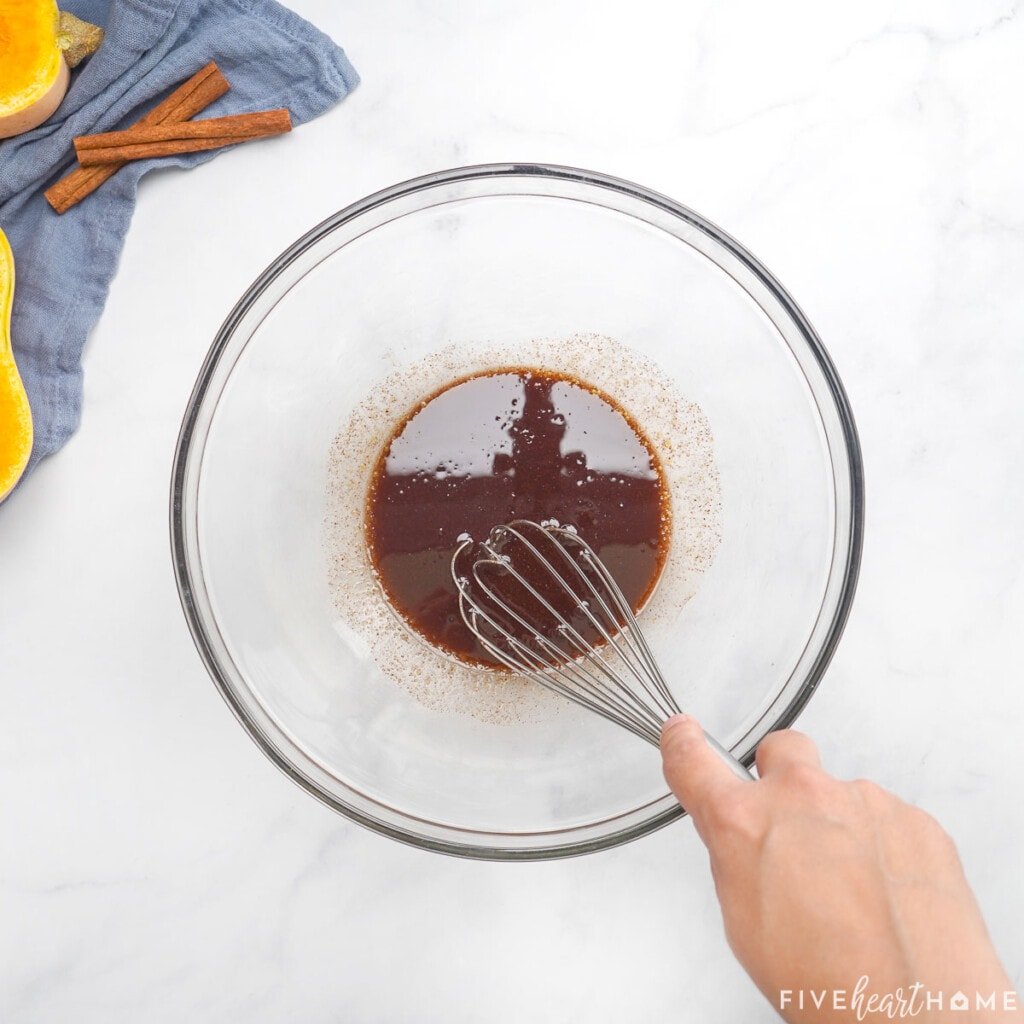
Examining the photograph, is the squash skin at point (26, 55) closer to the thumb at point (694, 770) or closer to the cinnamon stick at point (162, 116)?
the cinnamon stick at point (162, 116)

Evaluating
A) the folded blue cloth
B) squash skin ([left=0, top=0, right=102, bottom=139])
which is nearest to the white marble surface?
the folded blue cloth

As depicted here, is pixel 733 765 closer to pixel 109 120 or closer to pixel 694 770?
pixel 694 770

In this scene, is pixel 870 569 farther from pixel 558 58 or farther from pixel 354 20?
pixel 354 20

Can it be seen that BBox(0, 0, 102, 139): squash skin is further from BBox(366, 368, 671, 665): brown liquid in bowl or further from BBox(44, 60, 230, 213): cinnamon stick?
BBox(366, 368, 671, 665): brown liquid in bowl

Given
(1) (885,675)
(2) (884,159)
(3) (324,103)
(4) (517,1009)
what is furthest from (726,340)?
(4) (517,1009)

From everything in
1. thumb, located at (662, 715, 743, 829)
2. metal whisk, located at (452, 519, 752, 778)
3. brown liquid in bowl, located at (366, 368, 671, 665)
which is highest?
brown liquid in bowl, located at (366, 368, 671, 665)

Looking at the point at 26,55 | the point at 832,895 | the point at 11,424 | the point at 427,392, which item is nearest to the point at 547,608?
the point at 427,392

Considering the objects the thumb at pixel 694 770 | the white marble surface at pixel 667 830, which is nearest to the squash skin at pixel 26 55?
the white marble surface at pixel 667 830
